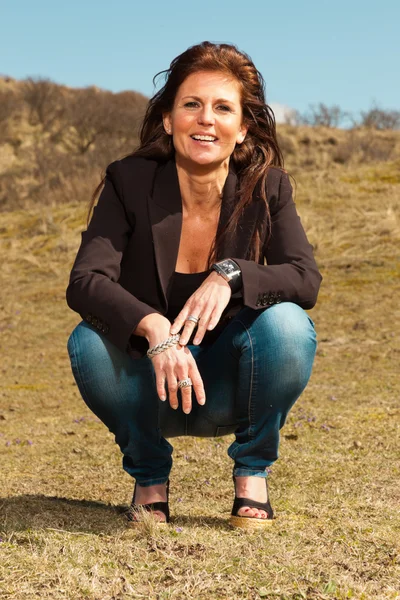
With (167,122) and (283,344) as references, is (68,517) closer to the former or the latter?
(283,344)

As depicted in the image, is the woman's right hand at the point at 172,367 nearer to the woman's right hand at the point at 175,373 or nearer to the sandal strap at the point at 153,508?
the woman's right hand at the point at 175,373

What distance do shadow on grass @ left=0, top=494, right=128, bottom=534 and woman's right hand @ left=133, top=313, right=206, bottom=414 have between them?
537 mm

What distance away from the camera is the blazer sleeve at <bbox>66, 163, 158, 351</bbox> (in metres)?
2.56

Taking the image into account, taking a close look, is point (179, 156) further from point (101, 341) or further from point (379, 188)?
point (379, 188)

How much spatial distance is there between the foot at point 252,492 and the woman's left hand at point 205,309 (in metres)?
0.55

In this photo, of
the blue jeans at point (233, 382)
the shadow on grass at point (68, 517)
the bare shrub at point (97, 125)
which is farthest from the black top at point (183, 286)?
the bare shrub at point (97, 125)

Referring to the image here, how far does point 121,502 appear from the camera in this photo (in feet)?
11.1

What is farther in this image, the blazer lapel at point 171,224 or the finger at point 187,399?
the blazer lapel at point 171,224

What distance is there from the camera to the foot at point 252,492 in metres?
2.65

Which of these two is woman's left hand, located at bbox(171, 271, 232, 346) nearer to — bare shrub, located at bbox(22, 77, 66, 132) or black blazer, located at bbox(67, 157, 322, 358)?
black blazer, located at bbox(67, 157, 322, 358)

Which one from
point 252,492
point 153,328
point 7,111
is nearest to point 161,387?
point 153,328

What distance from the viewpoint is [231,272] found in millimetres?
2637

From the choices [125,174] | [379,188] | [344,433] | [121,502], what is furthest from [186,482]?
[379,188]

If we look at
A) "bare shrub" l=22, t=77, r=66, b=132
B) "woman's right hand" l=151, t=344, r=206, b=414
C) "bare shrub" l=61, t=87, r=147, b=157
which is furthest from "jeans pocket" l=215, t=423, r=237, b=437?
"bare shrub" l=22, t=77, r=66, b=132
